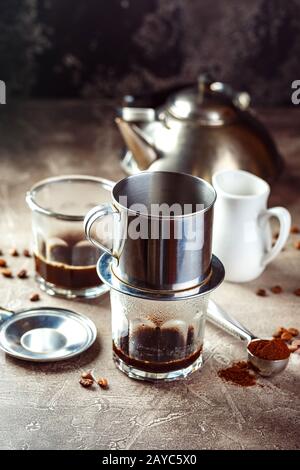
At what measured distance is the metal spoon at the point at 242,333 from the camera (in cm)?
102

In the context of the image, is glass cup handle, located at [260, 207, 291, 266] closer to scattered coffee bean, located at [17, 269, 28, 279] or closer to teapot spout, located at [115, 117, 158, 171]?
teapot spout, located at [115, 117, 158, 171]

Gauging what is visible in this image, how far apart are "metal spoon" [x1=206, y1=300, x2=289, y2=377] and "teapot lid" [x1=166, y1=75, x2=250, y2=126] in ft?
1.28

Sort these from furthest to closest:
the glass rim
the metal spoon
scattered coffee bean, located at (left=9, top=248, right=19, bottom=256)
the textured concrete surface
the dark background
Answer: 1. the dark background
2. scattered coffee bean, located at (left=9, top=248, right=19, bottom=256)
3. the glass rim
4. the metal spoon
5. the textured concrete surface

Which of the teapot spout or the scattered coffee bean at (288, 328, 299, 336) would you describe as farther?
the teapot spout

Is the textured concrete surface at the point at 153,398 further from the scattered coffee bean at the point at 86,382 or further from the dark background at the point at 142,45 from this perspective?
the dark background at the point at 142,45

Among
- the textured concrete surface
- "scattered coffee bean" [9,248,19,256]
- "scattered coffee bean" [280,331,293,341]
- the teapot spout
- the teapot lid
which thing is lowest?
the textured concrete surface

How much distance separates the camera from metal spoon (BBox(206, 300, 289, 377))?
3.33 ft

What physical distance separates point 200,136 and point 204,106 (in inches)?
2.3

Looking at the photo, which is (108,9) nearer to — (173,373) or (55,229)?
(55,229)

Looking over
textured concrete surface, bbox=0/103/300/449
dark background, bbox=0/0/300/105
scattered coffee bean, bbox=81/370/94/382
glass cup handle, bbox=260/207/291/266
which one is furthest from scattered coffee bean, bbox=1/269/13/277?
dark background, bbox=0/0/300/105

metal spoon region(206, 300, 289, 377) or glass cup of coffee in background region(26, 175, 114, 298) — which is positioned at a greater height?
glass cup of coffee in background region(26, 175, 114, 298)

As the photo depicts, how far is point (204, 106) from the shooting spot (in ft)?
4.53

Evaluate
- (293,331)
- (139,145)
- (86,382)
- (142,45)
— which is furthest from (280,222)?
(142,45)

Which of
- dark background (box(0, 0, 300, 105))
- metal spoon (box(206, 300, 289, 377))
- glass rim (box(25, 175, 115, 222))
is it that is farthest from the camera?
dark background (box(0, 0, 300, 105))
